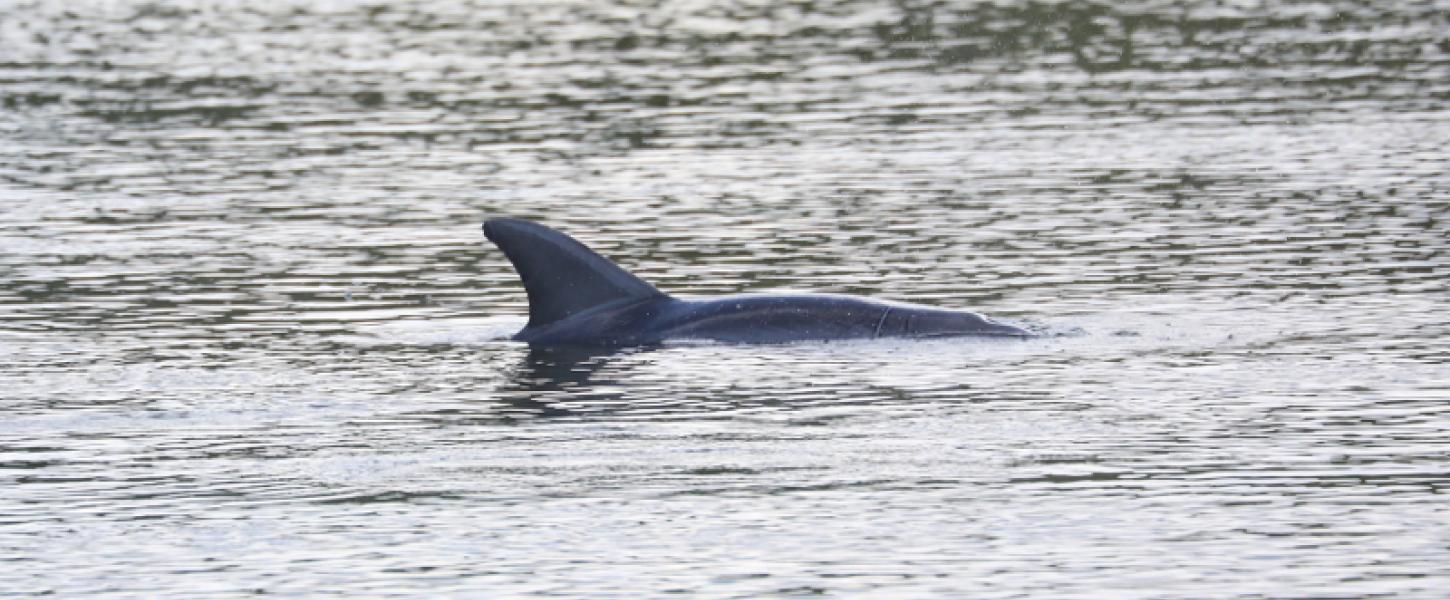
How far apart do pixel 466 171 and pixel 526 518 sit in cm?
2040

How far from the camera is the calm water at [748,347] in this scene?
15641 mm

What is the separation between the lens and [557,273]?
23.7 metres

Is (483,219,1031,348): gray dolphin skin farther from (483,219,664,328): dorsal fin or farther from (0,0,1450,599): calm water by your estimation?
(0,0,1450,599): calm water

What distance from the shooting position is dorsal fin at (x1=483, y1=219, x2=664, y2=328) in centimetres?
2362

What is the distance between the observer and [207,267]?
28.5 metres

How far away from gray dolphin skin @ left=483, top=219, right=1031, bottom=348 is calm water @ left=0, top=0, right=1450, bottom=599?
0.35 m

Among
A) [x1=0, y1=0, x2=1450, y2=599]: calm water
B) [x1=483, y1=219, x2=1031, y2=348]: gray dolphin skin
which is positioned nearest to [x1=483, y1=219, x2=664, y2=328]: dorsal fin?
[x1=483, y1=219, x2=1031, y2=348]: gray dolphin skin

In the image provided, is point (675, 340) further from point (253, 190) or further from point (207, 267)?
point (253, 190)

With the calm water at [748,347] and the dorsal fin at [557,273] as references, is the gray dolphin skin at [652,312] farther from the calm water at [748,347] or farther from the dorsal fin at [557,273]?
the calm water at [748,347]

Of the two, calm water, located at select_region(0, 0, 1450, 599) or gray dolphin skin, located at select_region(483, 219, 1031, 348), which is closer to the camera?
calm water, located at select_region(0, 0, 1450, 599)

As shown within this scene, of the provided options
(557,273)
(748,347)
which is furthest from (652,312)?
(748,347)

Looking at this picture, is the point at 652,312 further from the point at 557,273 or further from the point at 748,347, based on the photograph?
Result: the point at 748,347

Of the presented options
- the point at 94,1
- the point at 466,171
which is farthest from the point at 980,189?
the point at 94,1

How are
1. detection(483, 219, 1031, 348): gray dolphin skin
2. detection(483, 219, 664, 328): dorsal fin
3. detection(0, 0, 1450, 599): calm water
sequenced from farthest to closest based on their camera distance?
detection(483, 219, 664, 328): dorsal fin < detection(483, 219, 1031, 348): gray dolphin skin < detection(0, 0, 1450, 599): calm water
